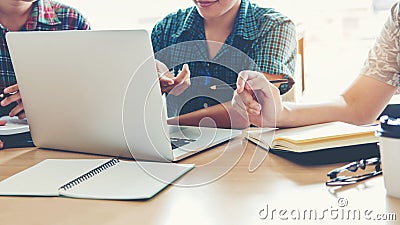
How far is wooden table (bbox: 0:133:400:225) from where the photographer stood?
2.25 feet

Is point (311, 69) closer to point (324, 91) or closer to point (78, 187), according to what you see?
point (324, 91)

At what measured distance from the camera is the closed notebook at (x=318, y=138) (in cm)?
90

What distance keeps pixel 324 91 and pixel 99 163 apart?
6.51 feet

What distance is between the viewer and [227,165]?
0.94 metres

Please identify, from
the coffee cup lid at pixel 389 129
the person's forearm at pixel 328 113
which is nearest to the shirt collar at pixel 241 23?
the person's forearm at pixel 328 113

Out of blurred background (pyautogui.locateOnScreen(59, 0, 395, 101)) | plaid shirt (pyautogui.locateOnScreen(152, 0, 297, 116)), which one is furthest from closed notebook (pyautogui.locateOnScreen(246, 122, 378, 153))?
blurred background (pyautogui.locateOnScreen(59, 0, 395, 101))

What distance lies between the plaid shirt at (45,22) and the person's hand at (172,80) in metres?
0.67

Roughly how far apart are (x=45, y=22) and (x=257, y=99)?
895 millimetres

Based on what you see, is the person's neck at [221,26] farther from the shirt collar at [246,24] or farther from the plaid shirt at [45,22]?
the plaid shirt at [45,22]

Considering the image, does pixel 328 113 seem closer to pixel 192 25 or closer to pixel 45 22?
pixel 192 25

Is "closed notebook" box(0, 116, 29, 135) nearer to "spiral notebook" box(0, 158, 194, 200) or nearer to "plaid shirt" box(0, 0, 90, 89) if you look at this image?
"spiral notebook" box(0, 158, 194, 200)

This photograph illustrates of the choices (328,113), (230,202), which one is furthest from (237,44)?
(230,202)

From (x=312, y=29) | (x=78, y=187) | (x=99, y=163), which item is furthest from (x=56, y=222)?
(x=312, y=29)

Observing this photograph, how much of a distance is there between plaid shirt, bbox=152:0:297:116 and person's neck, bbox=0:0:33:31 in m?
0.43
